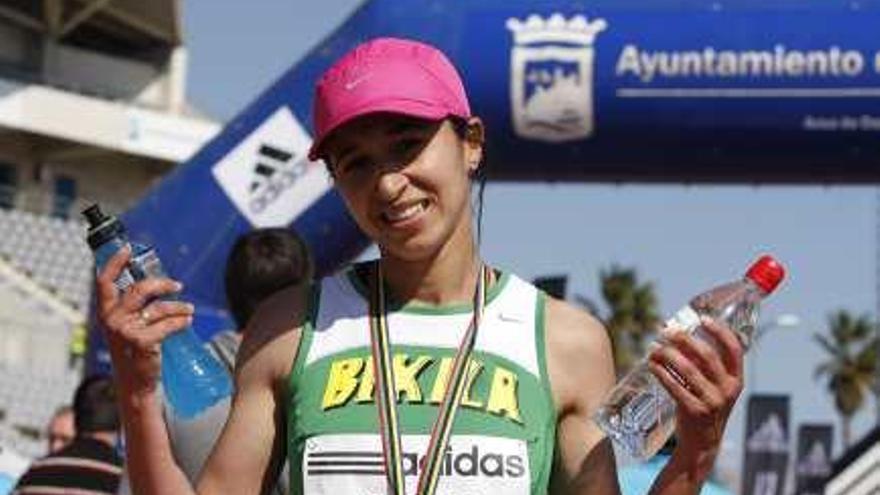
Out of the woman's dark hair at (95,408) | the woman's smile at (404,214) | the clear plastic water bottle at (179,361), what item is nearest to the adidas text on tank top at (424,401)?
the woman's smile at (404,214)

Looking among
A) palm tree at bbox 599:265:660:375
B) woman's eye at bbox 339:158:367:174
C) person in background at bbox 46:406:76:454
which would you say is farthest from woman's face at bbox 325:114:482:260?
palm tree at bbox 599:265:660:375

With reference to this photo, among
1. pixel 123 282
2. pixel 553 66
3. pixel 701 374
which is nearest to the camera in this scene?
pixel 701 374

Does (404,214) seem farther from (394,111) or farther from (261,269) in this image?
(261,269)

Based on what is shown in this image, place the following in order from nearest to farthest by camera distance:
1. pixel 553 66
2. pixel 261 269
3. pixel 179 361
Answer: pixel 179 361 → pixel 261 269 → pixel 553 66

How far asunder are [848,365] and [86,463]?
6298cm

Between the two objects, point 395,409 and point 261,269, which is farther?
point 261,269

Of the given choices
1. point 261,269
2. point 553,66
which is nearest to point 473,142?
point 261,269

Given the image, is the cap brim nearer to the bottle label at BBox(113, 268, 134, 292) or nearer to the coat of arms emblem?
the bottle label at BBox(113, 268, 134, 292)

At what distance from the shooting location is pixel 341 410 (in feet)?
7.01

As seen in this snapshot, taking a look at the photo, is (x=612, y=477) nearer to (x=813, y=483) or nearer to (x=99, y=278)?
(x=99, y=278)

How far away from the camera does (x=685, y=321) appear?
2.05m

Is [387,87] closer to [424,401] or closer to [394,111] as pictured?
[394,111]

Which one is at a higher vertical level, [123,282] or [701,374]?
[123,282]

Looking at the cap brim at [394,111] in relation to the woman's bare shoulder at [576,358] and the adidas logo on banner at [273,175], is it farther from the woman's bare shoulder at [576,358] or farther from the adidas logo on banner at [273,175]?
the adidas logo on banner at [273,175]
